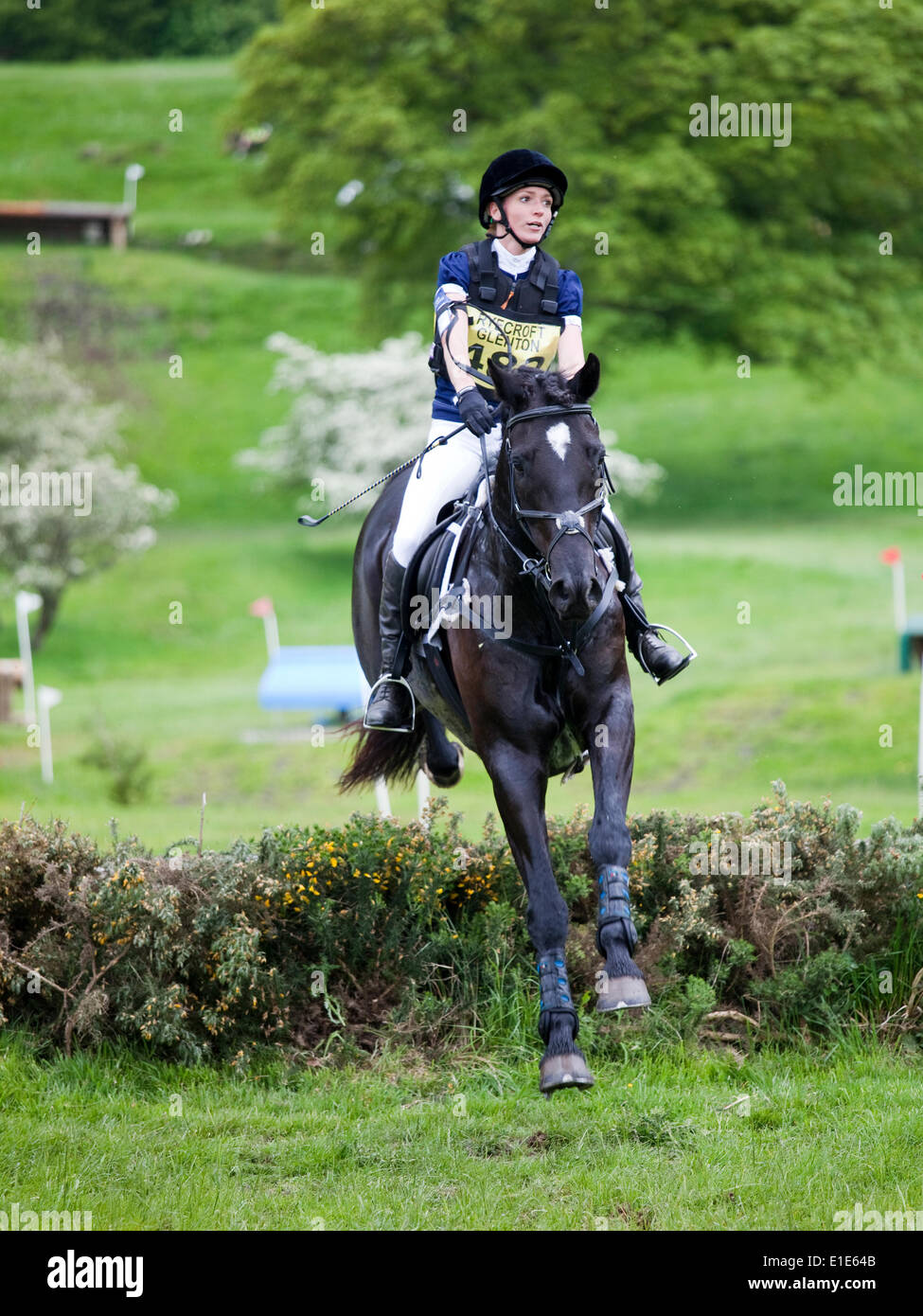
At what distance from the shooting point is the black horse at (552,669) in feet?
15.7

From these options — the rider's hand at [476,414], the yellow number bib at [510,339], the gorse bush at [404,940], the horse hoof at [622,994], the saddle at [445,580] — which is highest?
the yellow number bib at [510,339]

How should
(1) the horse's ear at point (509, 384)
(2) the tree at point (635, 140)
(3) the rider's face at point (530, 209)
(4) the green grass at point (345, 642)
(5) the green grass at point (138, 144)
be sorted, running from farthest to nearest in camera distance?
(5) the green grass at point (138, 144)
(2) the tree at point (635, 140)
(4) the green grass at point (345, 642)
(3) the rider's face at point (530, 209)
(1) the horse's ear at point (509, 384)

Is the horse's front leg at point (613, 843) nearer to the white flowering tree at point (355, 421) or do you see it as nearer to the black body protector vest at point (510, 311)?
the black body protector vest at point (510, 311)

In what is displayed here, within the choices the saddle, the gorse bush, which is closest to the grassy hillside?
the gorse bush

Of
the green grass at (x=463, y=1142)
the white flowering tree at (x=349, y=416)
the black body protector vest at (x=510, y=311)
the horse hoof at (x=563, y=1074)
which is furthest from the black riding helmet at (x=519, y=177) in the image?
the white flowering tree at (x=349, y=416)

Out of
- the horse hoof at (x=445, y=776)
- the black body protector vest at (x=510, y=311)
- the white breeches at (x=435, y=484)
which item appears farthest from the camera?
the horse hoof at (x=445, y=776)

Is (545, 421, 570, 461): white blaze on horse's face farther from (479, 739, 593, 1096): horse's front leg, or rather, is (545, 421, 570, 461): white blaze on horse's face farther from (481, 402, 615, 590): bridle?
(479, 739, 593, 1096): horse's front leg

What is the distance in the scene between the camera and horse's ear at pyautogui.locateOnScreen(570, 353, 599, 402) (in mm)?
5027

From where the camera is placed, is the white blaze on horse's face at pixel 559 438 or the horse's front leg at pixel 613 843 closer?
the horse's front leg at pixel 613 843

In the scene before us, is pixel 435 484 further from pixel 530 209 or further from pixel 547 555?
A: pixel 547 555

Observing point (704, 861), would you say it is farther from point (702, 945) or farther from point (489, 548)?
point (489, 548)

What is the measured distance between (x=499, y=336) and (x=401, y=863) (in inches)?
102

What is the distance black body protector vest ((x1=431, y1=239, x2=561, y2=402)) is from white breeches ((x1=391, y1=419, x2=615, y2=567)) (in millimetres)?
454

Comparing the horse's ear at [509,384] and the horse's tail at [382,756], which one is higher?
the horse's ear at [509,384]
